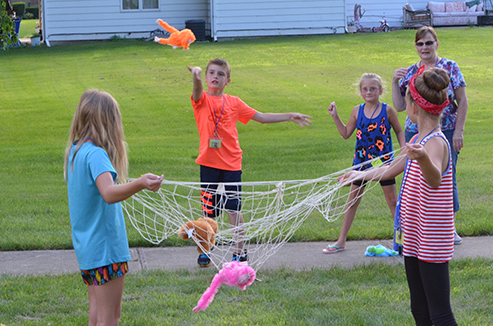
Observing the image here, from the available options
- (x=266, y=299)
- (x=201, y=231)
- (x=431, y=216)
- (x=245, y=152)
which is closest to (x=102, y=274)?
(x=201, y=231)

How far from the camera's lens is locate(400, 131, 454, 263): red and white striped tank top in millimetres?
3062

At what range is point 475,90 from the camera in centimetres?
1543

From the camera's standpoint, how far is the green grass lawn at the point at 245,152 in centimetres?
409

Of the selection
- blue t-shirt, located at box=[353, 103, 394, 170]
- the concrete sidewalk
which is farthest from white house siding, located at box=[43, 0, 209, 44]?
blue t-shirt, located at box=[353, 103, 394, 170]

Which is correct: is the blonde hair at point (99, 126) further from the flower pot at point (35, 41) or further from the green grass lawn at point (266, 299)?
the flower pot at point (35, 41)

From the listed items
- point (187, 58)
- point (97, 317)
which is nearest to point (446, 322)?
point (97, 317)

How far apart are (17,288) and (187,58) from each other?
16.3 m

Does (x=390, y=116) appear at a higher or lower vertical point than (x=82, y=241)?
higher

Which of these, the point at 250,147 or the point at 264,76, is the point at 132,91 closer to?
the point at 264,76

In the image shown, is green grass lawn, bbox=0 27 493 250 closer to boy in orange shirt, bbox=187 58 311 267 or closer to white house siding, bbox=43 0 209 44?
white house siding, bbox=43 0 209 44

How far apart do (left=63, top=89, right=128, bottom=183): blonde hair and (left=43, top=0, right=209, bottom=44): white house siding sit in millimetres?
21798

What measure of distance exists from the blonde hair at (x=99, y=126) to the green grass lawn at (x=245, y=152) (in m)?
1.42

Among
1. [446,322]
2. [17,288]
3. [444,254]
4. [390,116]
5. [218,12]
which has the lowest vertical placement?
[17,288]

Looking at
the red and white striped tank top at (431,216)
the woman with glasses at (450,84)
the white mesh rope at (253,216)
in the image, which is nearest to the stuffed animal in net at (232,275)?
the white mesh rope at (253,216)
